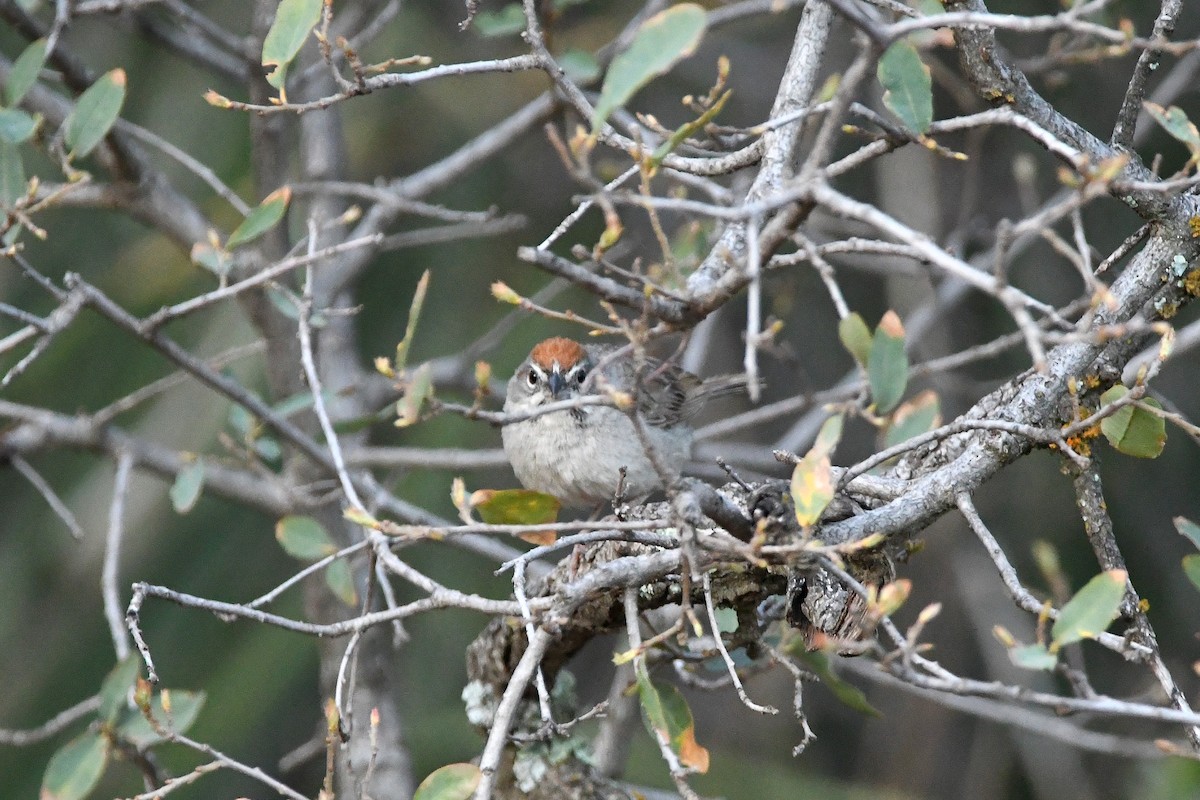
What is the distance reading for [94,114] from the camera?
3.11 metres

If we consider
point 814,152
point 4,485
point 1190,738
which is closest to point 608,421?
point 1190,738

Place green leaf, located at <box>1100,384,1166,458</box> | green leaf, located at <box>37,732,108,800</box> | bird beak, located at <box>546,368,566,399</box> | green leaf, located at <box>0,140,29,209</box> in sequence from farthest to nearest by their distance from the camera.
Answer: bird beak, located at <box>546,368,566,399</box>, green leaf, located at <box>0,140,29,209</box>, green leaf, located at <box>37,732,108,800</box>, green leaf, located at <box>1100,384,1166,458</box>

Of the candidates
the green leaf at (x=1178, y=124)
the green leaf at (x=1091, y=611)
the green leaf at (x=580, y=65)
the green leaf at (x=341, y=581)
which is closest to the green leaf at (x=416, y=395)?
the green leaf at (x=1091, y=611)

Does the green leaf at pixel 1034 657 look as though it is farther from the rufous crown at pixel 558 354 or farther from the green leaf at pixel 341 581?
the rufous crown at pixel 558 354

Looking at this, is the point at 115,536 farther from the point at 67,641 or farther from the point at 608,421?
the point at 67,641

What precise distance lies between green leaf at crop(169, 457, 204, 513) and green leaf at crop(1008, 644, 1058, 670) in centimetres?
240

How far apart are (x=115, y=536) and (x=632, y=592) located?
1.99 metres

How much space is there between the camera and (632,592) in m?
2.48

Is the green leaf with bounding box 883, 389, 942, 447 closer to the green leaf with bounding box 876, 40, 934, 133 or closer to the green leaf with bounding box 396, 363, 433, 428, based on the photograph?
the green leaf with bounding box 876, 40, 934, 133

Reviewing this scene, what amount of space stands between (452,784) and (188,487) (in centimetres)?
169

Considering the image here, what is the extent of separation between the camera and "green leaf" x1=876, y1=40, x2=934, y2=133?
6.74 ft

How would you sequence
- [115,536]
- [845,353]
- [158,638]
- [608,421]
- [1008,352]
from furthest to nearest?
[845,353] < [1008,352] < [158,638] < [608,421] < [115,536]

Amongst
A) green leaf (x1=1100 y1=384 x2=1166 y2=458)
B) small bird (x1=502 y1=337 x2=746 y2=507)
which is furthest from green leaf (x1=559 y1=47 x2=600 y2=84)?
green leaf (x1=1100 y1=384 x2=1166 y2=458)

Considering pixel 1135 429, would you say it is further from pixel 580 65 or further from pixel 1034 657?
pixel 580 65
